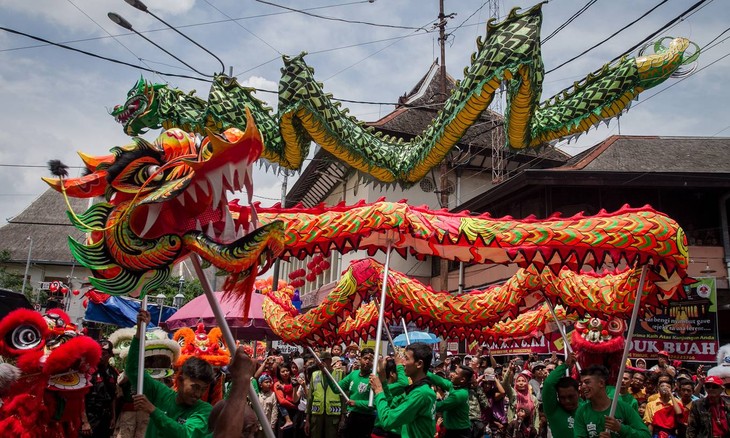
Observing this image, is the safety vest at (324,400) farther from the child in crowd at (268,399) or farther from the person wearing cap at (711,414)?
the person wearing cap at (711,414)

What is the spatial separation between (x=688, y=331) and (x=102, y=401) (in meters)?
10.4

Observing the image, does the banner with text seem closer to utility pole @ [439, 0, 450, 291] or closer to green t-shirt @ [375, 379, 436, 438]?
utility pole @ [439, 0, 450, 291]

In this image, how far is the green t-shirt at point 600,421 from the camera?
4.32 meters

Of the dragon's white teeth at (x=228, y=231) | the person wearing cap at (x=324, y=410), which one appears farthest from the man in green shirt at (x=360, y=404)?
the dragon's white teeth at (x=228, y=231)

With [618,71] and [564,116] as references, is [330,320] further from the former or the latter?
[618,71]

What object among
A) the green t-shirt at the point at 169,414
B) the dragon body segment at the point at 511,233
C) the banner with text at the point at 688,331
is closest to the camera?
the green t-shirt at the point at 169,414

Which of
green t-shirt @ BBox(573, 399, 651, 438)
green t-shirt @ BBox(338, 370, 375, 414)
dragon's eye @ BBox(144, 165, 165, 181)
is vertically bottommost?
green t-shirt @ BBox(338, 370, 375, 414)

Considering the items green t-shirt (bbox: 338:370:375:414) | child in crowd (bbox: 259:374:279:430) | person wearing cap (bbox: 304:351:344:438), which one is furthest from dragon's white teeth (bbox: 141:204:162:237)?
child in crowd (bbox: 259:374:279:430)

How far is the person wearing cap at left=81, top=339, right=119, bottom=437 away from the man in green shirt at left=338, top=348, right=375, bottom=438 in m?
3.01

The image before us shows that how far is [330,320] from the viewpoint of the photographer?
7.57 meters

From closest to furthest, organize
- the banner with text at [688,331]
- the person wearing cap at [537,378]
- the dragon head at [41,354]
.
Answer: the dragon head at [41,354] < the person wearing cap at [537,378] < the banner with text at [688,331]

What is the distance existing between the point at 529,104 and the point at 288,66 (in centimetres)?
243

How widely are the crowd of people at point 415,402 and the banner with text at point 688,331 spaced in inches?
98.5

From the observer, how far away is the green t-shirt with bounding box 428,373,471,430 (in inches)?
232
